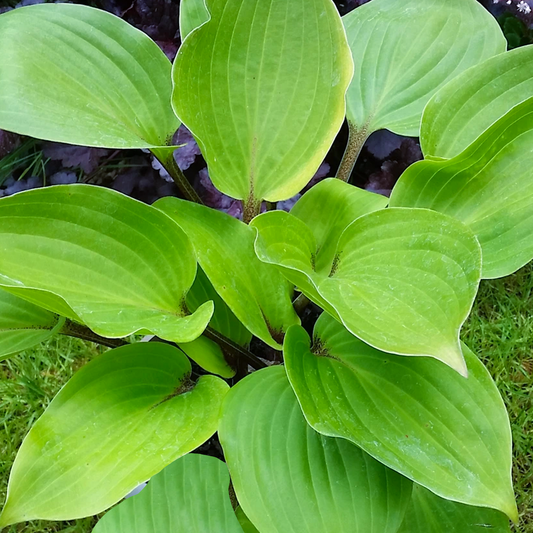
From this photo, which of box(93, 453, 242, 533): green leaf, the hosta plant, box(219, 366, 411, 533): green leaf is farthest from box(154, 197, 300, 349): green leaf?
box(93, 453, 242, 533): green leaf

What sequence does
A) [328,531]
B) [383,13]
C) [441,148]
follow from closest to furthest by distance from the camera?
[328,531], [441,148], [383,13]

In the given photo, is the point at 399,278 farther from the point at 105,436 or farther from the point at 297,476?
the point at 105,436

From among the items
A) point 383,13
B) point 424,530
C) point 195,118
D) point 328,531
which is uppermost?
point 383,13

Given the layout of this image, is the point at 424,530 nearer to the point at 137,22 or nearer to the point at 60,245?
the point at 60,245

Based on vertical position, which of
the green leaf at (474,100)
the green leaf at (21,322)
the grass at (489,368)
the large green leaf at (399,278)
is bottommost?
the grass at (489,368)

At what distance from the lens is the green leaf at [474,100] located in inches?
33.2

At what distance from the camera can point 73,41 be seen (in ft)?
2.70

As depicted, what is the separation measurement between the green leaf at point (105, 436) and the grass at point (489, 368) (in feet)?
1.36

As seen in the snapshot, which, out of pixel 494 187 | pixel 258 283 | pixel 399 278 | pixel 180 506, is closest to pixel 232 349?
pixel 258 283

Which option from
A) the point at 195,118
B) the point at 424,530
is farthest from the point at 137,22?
the point at 424,530

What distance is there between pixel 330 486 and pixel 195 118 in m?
0.55

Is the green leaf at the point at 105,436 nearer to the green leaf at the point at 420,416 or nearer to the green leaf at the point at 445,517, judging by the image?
the green leaf at the point at 420,416

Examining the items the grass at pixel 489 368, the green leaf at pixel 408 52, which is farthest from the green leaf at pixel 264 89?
the grass at pixel 489 368

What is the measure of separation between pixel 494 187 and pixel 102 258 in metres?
0.57
